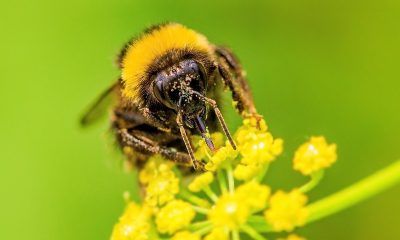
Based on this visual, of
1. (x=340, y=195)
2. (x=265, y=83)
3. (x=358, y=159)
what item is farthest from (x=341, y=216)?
(x=340, y=195)

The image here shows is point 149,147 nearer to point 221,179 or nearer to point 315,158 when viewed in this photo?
point 221,179

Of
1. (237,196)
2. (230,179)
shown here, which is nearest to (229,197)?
(237,196)

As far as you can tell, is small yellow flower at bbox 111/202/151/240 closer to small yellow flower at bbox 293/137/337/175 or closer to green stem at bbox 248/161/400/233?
green stem at bbox 248/161/400/233

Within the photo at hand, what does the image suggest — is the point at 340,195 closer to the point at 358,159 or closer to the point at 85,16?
the point at 358,159

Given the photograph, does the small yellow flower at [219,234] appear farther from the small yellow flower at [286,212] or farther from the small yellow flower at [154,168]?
the small yellow flower at [154,168]

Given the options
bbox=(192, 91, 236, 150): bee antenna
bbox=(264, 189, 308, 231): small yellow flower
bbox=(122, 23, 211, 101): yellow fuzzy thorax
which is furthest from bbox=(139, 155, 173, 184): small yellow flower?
bbox=(264, 189, 308, 231): small yellow flower

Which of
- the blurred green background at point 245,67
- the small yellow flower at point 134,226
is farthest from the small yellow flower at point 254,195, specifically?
the blurred green background at point 245,67
